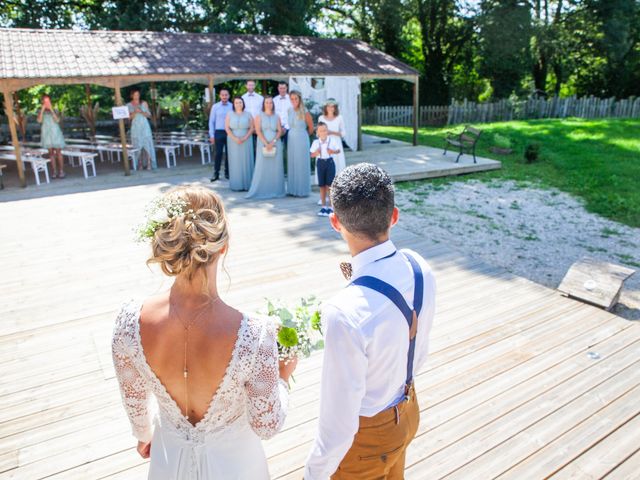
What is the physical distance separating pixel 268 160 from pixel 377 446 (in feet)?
27.4

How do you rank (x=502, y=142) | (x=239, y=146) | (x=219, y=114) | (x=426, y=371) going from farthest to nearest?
1. (x=502, y=142)
2. (x=219, y=114)
3. (x=239, y=146)
4. (x=426, y=371)

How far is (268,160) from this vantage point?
983 centimetres

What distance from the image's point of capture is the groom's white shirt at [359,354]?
1677 mm

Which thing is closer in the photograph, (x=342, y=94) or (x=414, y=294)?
(x=414, y=294)

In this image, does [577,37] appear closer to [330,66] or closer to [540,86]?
[540,86]

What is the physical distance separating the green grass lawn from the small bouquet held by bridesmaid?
863 cm

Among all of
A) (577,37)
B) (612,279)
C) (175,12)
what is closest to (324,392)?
(612,279)

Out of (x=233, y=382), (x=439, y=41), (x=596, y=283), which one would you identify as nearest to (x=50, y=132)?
(x=596, y=283)

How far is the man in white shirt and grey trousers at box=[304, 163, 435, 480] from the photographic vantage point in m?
1.69

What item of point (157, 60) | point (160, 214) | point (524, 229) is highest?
point (157, 60)

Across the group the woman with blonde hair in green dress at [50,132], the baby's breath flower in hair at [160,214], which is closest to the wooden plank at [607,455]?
the baby's breath flower in hair at [160,214]

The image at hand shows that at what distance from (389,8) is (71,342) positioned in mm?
23867

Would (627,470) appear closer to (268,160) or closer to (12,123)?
(268,160)

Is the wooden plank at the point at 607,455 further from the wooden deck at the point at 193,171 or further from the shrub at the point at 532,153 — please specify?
the shrub at the point at 532,153
